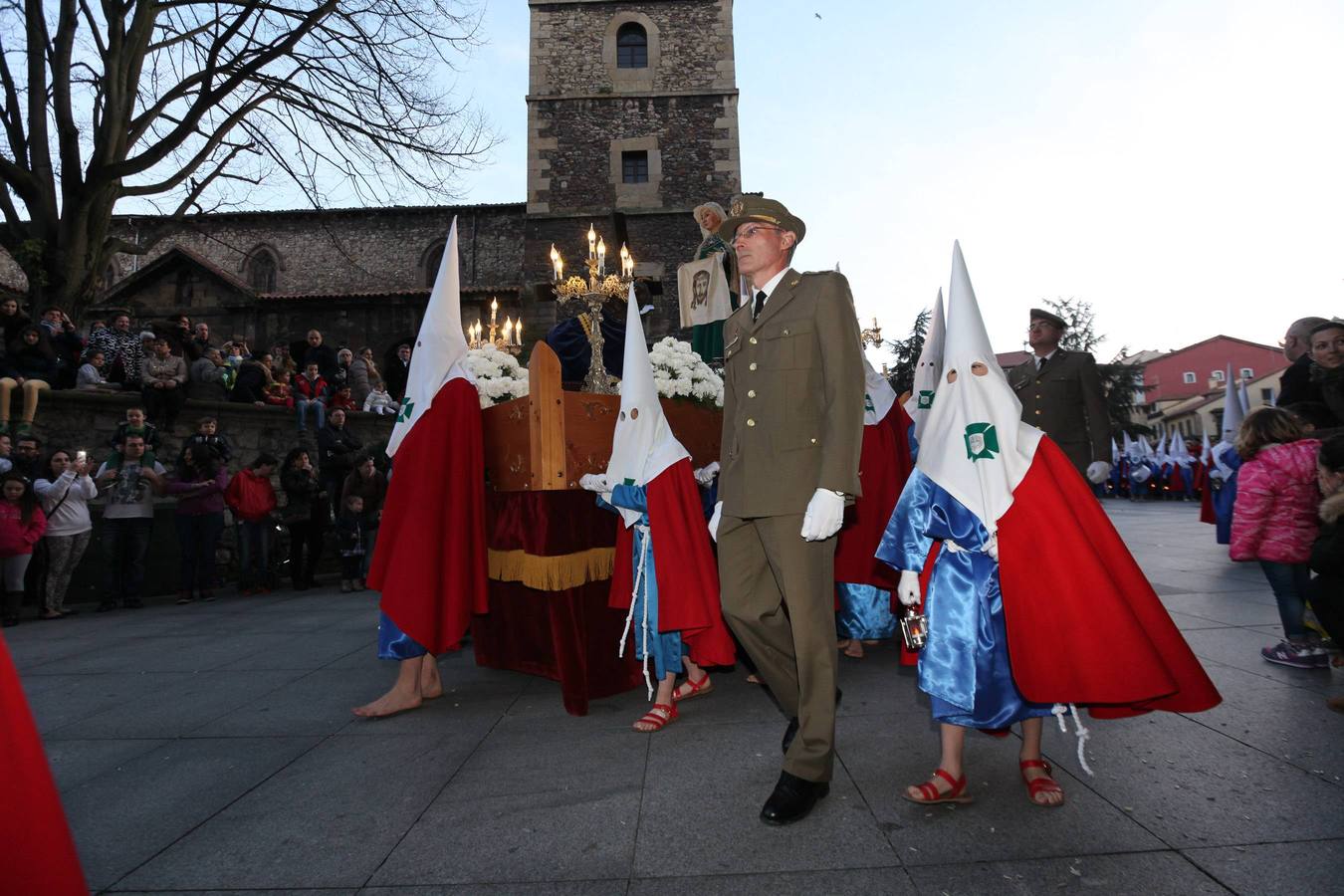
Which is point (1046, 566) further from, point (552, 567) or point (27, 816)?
point (27, 816)

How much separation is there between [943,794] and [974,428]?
1.39 metres

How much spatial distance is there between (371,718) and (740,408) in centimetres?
273

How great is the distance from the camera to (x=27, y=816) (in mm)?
1082

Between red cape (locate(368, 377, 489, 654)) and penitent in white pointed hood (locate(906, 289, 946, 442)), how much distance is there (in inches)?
110

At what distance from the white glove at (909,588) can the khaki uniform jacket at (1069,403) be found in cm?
276

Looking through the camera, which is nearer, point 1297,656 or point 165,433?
point 1297,656

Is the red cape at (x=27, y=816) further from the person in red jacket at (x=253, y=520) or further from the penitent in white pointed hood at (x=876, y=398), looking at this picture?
the person in red jacket at (x=253, y=520)

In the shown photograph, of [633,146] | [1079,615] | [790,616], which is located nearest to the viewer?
[1079,615]

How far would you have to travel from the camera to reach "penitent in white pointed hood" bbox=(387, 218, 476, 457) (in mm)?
4203

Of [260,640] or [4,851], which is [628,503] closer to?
[4,851]

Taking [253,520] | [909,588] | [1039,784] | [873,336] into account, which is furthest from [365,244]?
[1039,784]

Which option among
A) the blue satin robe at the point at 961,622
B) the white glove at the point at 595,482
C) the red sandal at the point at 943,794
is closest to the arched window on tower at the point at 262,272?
the white glove at the point at 595,482

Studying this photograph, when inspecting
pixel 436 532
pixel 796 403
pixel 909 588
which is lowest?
pixel 909 588

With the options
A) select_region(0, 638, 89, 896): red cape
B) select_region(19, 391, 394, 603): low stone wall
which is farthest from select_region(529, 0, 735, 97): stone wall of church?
→ select_region(0, 638, 89, 896): red cape
